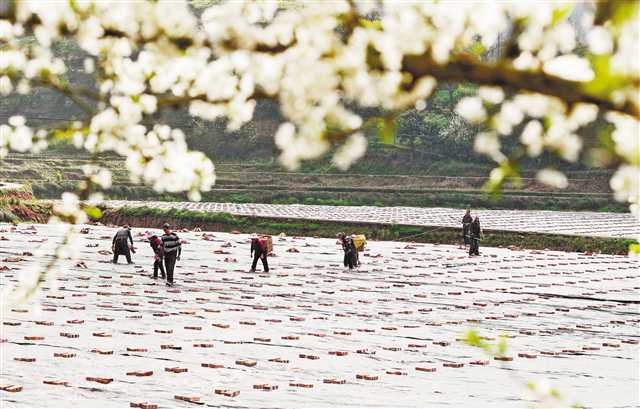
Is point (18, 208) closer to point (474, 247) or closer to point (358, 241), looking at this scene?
point (474, 247)

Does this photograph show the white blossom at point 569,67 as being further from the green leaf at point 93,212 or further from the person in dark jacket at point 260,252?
the person in dark jacket at point 260,252

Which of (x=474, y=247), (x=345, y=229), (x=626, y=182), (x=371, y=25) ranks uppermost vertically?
(x=345, y=229)

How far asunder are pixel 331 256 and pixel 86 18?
28951mm

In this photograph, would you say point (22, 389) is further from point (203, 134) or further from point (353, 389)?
point (203, 134)

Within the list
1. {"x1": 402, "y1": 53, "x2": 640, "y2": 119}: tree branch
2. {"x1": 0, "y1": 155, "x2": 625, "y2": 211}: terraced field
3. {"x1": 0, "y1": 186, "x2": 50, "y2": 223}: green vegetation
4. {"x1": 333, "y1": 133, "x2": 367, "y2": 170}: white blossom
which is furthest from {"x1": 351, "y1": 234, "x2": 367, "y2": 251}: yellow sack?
{"x1": 0, "y1": 155, "x2": 625, "y2": 211}: terraced field

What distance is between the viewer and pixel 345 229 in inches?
1591

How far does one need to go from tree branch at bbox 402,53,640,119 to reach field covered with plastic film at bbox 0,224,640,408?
110cm

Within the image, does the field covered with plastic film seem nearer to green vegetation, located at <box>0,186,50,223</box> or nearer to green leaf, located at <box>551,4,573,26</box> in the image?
green leaf, located at <box>551,4,573,26</box>

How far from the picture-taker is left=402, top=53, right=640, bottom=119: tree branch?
1.65m

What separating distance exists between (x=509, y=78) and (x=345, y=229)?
38.7 meters

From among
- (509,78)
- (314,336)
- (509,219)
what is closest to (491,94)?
(509,78)

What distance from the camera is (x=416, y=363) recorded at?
1257 centimetres

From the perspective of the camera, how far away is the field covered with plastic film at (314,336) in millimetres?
10445

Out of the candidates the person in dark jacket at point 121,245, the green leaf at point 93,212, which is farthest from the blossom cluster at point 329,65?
the person in dark jacket at point 121,245
